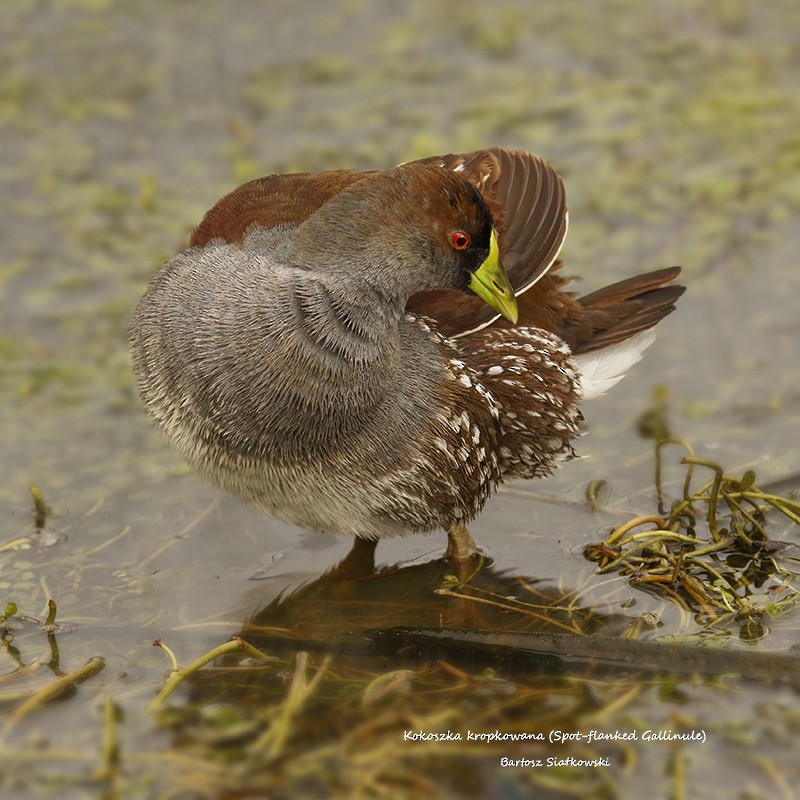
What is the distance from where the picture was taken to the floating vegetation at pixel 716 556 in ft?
16.1

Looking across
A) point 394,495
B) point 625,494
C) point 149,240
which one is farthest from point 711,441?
point 149,240

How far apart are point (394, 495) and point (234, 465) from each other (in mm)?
597

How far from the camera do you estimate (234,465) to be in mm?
4684

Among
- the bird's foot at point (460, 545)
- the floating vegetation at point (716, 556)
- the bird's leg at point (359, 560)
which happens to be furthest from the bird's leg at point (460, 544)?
the floating vegetation at point (716, 556)

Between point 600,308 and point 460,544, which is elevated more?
point 600,308

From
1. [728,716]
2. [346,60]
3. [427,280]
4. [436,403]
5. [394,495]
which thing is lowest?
[728,716]

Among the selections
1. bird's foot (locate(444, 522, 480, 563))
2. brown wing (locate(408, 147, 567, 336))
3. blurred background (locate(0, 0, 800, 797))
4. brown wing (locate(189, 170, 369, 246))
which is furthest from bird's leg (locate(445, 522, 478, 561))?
brown wing (locate(189, 170, 369, 246))

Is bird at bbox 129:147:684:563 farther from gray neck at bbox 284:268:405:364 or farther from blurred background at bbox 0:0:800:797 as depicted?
blurred background at bbox 0:0:800:797

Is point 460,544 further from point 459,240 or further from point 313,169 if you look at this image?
point 313,169

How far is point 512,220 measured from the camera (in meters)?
5.22

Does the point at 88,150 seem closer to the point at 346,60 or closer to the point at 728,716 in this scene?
the point at 346,60

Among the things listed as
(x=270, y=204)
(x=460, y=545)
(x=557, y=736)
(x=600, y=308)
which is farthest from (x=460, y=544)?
(x=270, y=204)

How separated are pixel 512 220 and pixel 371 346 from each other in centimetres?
103

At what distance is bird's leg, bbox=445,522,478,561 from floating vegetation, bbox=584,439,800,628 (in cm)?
48
